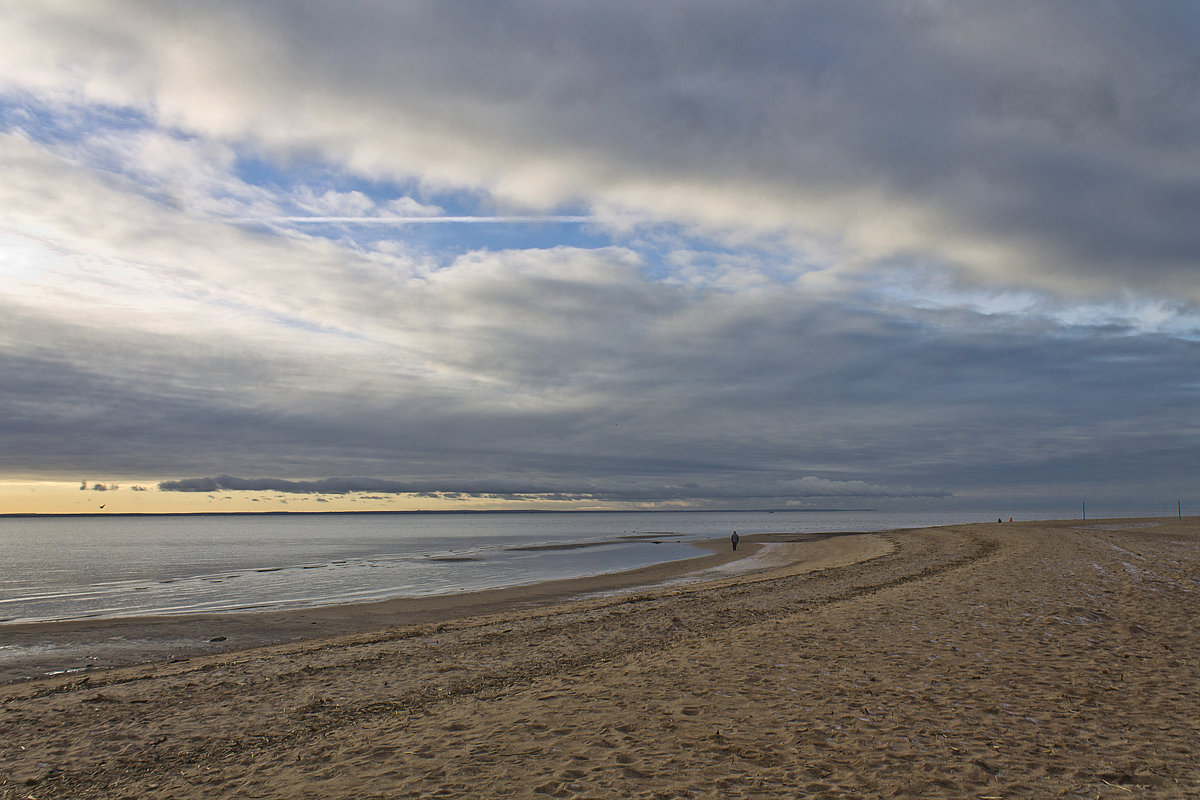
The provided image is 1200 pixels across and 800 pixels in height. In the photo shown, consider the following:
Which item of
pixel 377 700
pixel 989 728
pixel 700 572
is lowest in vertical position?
pixel 700 572

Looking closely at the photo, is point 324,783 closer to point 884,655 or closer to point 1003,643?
point 884,655

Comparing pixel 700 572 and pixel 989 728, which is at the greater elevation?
pixel 989 728

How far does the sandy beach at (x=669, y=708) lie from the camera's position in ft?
24.3

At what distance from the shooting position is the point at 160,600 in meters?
34.2

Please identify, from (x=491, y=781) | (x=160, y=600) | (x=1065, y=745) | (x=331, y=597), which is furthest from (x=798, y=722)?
(x=160, y=600)

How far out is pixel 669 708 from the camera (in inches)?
387

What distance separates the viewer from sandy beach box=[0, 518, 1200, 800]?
7.42 metres

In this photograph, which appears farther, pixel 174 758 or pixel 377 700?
pixel 377 700

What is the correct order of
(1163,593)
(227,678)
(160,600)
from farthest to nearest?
(160,600) → (1163,593) → (227,678)

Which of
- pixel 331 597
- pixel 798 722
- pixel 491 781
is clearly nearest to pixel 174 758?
pixel 491 781

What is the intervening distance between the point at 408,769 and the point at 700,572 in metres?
37.9

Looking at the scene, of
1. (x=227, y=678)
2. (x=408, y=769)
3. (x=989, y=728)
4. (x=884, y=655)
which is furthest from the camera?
(x=227, y=678)

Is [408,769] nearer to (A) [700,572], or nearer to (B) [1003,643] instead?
(B) [1003,643]

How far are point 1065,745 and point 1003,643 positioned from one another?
5.83 metres
